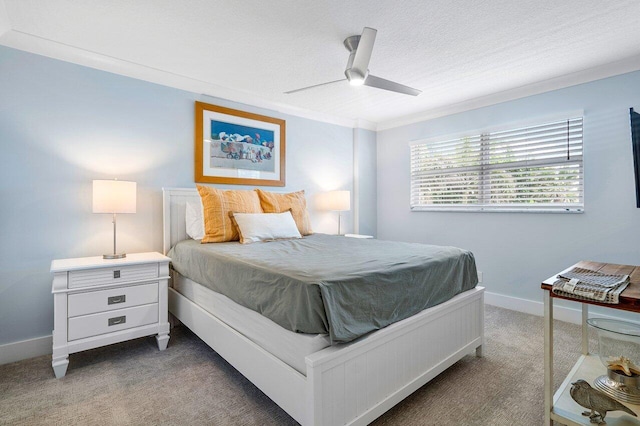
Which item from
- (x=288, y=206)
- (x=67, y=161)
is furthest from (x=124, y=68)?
(x=288, y=206)

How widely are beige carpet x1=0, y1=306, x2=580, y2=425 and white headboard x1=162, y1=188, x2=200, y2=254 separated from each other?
3.05 feet

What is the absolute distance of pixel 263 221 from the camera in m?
2.85

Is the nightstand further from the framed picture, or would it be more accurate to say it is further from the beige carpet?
the framed picture

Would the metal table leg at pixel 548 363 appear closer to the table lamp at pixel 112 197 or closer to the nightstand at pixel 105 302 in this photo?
the nightstand at pixel 105 302

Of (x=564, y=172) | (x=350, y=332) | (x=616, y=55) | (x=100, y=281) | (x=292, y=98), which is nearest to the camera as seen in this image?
(x=350, y=332)

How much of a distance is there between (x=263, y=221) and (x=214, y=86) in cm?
149

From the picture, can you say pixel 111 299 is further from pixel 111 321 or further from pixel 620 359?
pixel 620 359

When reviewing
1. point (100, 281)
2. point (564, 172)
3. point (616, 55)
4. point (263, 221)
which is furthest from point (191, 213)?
point (616, 55)

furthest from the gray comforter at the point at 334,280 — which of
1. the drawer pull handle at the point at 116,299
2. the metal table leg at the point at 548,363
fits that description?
the metal table leg at the point at 548,363

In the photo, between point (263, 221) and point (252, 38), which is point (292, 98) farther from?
point (263, 221)

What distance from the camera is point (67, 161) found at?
2457mm

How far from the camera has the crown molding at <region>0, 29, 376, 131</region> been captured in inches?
88.4

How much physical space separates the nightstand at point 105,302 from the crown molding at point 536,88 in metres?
→ 3.50

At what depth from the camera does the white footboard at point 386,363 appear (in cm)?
128
